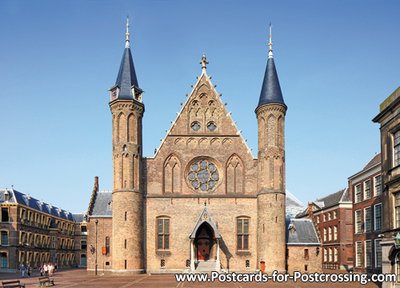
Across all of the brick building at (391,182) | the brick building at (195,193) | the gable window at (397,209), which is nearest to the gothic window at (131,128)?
the brick building at (195,193)

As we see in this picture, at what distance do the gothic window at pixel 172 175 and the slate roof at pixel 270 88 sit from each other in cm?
1065

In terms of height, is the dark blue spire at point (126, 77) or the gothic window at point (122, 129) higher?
the dark blue spire at point (126, 77)

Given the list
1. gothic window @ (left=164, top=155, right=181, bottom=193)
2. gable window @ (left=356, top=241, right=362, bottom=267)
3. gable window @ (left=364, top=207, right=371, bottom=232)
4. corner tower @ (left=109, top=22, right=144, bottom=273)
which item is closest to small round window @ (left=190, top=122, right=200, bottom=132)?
gothic window @ (left=164, top=155, right=181, bottom=193)

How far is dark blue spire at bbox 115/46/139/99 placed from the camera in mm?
43844

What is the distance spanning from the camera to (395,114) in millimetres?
26922

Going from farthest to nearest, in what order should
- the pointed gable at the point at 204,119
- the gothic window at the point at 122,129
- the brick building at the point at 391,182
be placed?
the pointed gable at the point at 204,119
the gothic window at the point at 122,129
the brick building at the point at 391,182

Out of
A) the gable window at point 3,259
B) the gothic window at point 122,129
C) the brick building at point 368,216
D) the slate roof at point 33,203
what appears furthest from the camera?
the slate roof at point 33,203

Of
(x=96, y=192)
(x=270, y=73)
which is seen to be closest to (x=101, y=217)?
(x=96, y=192)

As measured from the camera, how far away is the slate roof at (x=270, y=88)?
142 feet

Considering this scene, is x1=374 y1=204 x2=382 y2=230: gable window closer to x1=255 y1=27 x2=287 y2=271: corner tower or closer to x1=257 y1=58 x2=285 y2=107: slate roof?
x1=255 y1=27 x2=287 y2=271: corner tower

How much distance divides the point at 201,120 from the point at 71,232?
58705 millimetres

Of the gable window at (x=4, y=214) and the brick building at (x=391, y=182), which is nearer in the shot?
the brick building at (x=391, y=182)

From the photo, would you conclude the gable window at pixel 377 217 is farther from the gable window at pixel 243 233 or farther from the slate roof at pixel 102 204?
the slate roof at pixel 102 204

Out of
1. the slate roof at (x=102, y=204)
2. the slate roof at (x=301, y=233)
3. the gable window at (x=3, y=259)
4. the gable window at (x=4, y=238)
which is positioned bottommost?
the gable window at (x=3, y=259)
